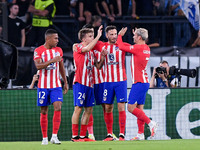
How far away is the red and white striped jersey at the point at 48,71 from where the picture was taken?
27.1 feet

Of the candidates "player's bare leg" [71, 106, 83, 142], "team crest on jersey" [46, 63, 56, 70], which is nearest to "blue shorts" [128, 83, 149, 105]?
"player's bare leg" [71, 106, 83, 142]

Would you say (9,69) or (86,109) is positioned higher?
(9,69)

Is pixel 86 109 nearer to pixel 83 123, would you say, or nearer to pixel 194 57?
pixel 83 123

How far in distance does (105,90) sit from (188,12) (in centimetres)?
523

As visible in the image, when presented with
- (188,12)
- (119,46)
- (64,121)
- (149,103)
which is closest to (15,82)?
(64,121)

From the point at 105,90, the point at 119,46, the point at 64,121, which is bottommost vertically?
the point at 64,121

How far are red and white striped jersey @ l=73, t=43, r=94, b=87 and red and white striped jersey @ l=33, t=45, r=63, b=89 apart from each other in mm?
473

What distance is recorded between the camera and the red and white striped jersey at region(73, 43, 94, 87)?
8.70 meters

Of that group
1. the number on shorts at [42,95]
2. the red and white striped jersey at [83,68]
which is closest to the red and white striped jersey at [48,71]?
the number on shorts at [42,95]

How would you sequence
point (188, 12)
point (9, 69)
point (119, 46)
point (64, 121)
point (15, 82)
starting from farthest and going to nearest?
point (188, 12) → point (15, 82) → point (64, 121) → point (9, 69) → point (119, 46)

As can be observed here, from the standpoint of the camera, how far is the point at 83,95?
8.66m

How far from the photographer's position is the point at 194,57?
12.5 m

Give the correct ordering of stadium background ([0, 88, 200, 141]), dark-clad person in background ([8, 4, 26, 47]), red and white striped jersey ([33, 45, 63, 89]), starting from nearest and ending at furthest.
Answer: red and white striped jersey ([33, 45, 63, 89])
stadium background ([0, 88, 200, 141])
dark-clad person in background ([8, 4, 26, 47])

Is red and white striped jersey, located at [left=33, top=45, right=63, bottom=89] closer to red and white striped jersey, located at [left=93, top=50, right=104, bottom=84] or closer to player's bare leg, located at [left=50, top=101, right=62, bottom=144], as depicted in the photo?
player's bare leg, located at [left=50, top=101, right=62, bottom=144]
